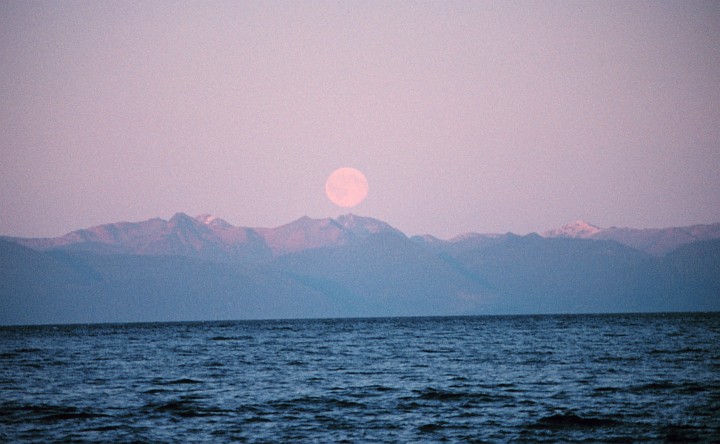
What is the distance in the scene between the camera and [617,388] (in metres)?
36.4

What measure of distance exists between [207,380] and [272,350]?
28770mm

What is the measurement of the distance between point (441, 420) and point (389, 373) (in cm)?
1672

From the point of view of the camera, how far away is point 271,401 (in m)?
34.2

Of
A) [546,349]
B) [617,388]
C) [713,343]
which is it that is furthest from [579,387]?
[713,343]

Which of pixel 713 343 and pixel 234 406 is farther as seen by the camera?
pixel 713 343

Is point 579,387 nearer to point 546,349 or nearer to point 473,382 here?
point 473,382

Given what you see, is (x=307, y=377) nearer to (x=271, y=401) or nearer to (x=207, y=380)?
(x=207, y=380)

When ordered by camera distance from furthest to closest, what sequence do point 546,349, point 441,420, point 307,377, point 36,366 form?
point 546,349 → point 36,366 → point 307,377 → point 441,420

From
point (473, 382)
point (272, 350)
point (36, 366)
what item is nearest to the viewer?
point (473, 382)

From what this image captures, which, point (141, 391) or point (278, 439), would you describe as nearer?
point (278, 439)

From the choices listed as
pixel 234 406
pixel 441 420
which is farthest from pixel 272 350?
pixel 441 420

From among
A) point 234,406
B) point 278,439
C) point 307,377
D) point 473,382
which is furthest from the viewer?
point 307,377

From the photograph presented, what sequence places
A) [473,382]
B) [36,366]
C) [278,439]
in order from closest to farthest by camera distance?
[278,439]
[473,382]
[36,366]

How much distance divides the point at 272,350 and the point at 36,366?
2291 cm
